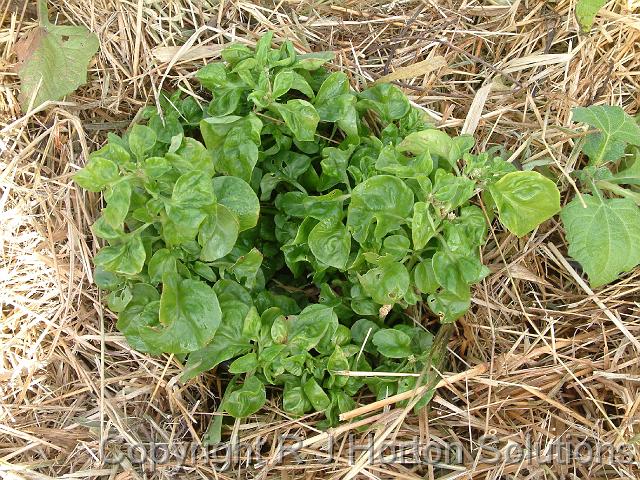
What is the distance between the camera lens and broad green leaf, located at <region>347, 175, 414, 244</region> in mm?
1443

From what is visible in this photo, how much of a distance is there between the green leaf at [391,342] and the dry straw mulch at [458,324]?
0.16 meters

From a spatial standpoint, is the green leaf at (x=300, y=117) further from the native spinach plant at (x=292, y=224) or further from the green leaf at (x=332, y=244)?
the green leaf at (x=332, y=244)

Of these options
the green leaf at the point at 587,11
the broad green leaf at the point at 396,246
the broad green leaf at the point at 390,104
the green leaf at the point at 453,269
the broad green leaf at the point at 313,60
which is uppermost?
the green leaf at the point at 587,11

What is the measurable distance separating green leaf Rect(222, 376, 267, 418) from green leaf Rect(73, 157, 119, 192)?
Answer: 589 millimetres

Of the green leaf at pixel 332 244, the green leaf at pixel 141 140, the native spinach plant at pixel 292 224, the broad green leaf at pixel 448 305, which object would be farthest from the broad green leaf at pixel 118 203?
the broad green leaf at pixel 448 305

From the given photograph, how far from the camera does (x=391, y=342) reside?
1.61m

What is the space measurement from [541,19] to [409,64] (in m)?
0.41

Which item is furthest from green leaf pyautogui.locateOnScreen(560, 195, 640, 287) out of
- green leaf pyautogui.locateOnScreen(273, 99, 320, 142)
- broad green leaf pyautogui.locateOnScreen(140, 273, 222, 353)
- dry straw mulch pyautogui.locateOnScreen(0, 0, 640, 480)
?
broad green leaf pyautogui.locateOnScreen(140, 273, 222, 353)

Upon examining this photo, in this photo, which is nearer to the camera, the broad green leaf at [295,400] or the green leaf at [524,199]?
the green leaf at [524,199]

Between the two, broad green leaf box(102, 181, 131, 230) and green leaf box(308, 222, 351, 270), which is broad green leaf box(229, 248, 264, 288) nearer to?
green leaf box(308, 222, 351, 270)

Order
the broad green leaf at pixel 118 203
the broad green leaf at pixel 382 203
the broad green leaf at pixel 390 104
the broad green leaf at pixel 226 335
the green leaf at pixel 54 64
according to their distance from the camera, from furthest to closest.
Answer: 1. the green leaf at pixel 54 64
2. the broad green leaf at pixel 390 104
3. the broad green leaf at pixel 226 335
4. the broad green leaf at pixel 382 203
5. the broad green leaf at pixel 118 203

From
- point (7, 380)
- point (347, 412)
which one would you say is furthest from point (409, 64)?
point (7, 380)

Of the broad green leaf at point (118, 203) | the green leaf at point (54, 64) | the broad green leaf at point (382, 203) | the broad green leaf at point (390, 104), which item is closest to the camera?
the broad green leaf at point (118, 203)

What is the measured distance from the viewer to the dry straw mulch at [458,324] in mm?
1669
